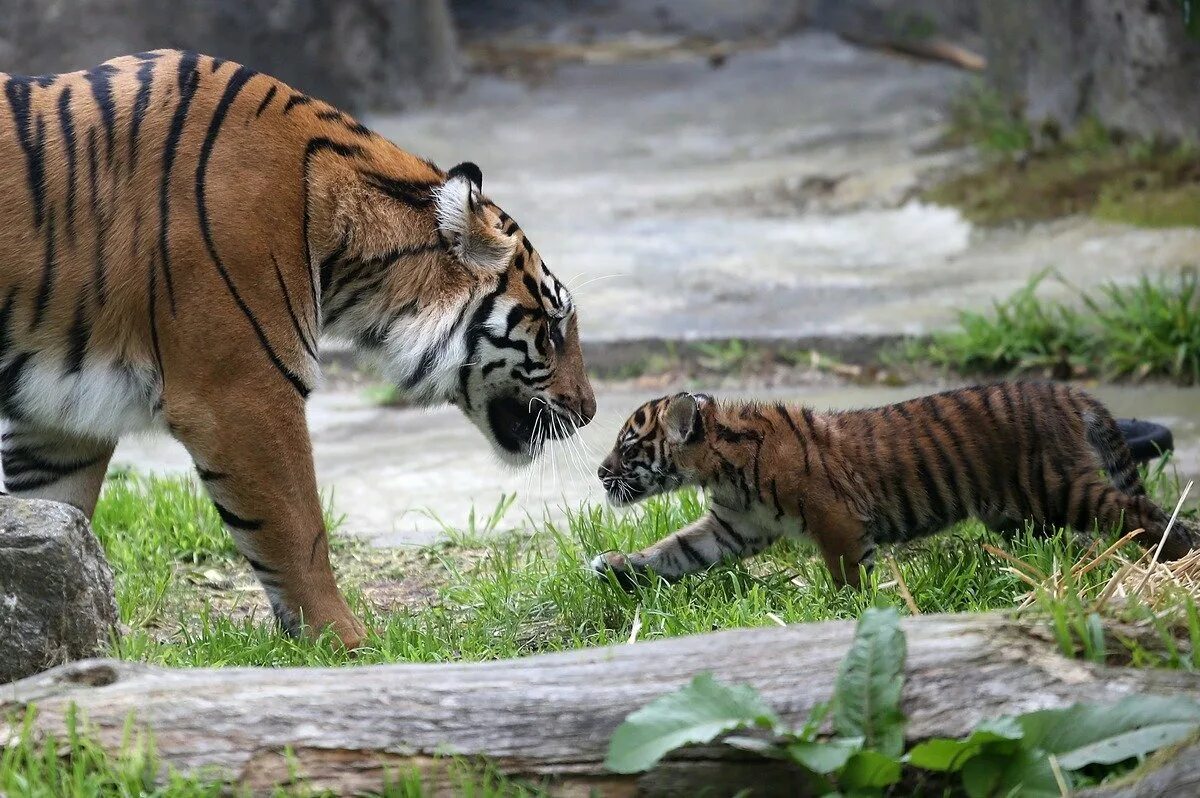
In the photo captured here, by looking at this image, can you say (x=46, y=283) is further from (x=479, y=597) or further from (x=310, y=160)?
(x=479, y=597)

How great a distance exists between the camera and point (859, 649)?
2.54m

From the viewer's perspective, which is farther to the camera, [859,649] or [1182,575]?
[1182,575]

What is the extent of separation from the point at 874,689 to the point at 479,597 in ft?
5.64

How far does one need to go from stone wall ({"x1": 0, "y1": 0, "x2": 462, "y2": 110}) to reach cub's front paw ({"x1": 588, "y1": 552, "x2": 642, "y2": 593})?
26.0 ft

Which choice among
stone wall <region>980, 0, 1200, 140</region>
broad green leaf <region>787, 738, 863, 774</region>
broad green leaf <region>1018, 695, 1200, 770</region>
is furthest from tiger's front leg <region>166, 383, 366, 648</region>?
stone wall <region>980, 0, 1200, 140</region>

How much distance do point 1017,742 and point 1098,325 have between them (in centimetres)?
437

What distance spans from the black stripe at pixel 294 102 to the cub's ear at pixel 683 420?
1.28 meters

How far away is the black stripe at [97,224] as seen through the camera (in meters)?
3.57

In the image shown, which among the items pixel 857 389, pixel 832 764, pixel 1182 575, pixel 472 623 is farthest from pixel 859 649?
pixel 857 389

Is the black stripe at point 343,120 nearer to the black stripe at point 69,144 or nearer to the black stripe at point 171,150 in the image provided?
the black stripe at point 171,150

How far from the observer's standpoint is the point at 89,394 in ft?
11.8

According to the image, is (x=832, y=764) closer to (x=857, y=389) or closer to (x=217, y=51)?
(x=857, y=389)

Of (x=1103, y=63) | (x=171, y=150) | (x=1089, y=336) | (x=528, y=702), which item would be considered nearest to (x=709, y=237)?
(x=1103, y=63)

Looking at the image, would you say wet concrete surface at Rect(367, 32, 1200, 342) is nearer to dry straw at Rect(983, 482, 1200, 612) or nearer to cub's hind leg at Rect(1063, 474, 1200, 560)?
cub's hind leg at Rect(1063, 474, 1200, 560)
